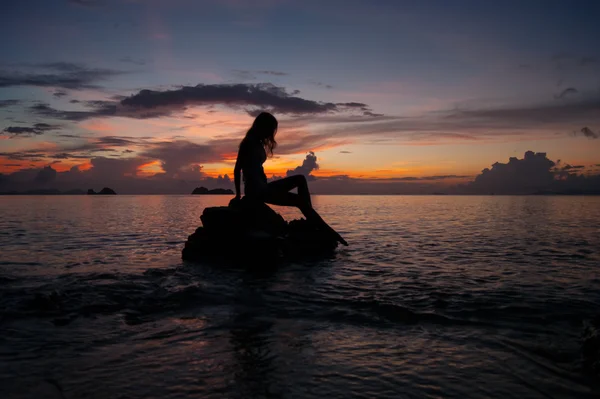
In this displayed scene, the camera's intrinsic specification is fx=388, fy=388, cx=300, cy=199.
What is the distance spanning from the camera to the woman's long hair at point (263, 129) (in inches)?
454

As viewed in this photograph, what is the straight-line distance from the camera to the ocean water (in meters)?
3.92

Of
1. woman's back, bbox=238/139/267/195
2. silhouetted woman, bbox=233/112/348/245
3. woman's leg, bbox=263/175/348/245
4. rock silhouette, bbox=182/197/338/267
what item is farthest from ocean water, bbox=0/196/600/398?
woman's back, bbox=238/139/267/195

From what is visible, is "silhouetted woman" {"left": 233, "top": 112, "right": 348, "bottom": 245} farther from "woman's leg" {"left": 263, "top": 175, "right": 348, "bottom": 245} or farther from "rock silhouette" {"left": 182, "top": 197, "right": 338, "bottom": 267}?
"rock silhouette" {"left": 182, "top": 197, "right": 338, "bottom": 267}

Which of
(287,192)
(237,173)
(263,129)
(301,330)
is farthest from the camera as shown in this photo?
(287,192)

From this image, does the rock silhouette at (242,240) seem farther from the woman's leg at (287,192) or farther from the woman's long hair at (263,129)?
the woman's long hair at (263,129)

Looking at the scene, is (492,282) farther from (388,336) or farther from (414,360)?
(414,360)

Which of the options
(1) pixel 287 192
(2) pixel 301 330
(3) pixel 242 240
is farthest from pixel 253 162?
(2) pixel 301 330

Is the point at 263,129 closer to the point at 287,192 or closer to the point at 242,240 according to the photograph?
the point at 287,192

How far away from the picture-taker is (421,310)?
6609 millimetres

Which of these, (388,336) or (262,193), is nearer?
(388,336)

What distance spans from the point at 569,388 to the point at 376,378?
1893mm

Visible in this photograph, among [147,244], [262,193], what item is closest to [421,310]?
[262,193]

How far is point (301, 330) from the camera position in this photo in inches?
222

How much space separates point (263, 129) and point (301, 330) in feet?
23.9
